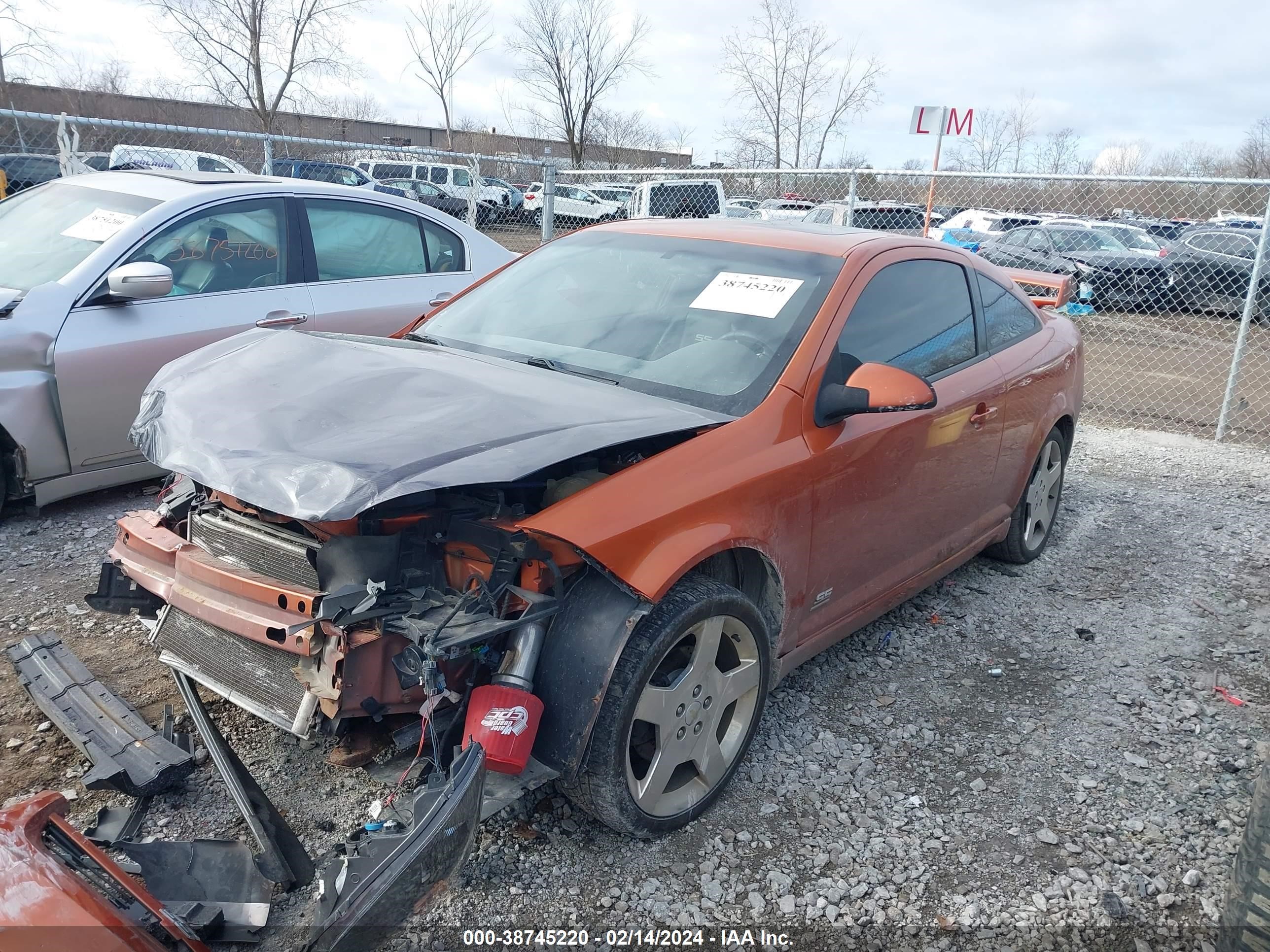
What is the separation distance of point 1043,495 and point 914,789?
2403mm

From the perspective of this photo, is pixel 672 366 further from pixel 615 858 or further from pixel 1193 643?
pixel 1193 643

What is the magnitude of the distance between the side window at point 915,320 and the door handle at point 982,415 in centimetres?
21

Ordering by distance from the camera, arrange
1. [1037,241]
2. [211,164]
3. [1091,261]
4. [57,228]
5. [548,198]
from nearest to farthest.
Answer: [57,228]
[548,198]
[211,164]
[1091,261]
[1037,241]

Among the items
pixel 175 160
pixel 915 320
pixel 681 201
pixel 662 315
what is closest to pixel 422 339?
pixel 662 315

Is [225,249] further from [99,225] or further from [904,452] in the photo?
[904,452]

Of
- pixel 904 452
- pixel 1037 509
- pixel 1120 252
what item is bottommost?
pixel 1037 509

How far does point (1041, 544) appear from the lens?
4918 mm

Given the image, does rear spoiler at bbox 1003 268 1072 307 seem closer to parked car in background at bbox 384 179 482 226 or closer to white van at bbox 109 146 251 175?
parked car in background at bbox 384 179 482 226

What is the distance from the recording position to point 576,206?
22.2 m

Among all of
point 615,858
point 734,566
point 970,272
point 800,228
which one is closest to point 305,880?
point 615,858

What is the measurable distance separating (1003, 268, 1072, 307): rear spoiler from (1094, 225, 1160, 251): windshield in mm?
10842

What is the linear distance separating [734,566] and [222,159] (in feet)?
42.3

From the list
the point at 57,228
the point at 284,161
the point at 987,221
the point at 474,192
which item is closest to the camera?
the point at 57,228

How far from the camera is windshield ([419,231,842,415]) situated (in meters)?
2.92
